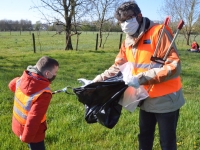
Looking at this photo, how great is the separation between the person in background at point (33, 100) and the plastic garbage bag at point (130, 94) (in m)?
0.80

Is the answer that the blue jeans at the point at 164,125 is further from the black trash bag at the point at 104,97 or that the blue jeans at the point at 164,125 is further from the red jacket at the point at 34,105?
the red jacket at the point at 34,105

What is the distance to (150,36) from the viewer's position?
8.27 ft

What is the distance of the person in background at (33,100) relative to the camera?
254 cm

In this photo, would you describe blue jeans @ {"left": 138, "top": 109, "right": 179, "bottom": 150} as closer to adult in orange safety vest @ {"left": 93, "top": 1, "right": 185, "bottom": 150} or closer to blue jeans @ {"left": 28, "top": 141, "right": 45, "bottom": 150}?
adult in orange safety vest @ {"left": 93, "top": 1, "right": 185, "bottom": 150}

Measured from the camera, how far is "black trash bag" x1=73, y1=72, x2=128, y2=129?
2729 millimetres

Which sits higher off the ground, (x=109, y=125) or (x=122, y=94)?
(x=122, y=94)

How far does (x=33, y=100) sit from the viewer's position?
2.56 metres

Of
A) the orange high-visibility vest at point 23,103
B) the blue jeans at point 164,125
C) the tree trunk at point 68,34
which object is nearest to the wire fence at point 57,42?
the tree trunk at point 68,34

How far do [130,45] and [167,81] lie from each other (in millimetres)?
573

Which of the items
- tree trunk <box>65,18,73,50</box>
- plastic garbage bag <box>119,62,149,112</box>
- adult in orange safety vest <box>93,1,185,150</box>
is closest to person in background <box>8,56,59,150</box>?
plastic garbage bag <box>119,62,149,112</box>

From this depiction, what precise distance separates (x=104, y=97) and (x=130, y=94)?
30 cm

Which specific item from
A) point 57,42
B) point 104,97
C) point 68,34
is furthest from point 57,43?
point 104,97

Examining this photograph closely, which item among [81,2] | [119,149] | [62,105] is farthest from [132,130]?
[81,2]

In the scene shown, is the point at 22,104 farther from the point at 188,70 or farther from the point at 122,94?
the point at 188,70
